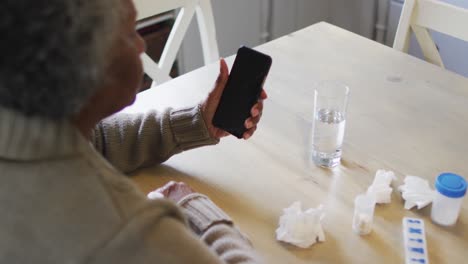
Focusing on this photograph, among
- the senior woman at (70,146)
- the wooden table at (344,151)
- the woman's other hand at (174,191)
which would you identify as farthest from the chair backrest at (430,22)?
the senior woman at (70,146)

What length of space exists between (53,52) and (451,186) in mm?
657

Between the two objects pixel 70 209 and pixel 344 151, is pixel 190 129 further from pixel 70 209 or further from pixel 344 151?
pixel 70 209

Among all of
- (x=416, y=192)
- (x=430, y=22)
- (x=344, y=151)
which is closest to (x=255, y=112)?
(x=344, y=151)

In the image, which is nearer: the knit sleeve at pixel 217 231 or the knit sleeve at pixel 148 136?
the knit sleeve at pixel 217 231

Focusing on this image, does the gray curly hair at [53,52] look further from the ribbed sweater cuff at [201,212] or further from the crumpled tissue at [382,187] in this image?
the crumpled tissue at [382,187]

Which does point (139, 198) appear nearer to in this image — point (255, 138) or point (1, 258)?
point (1, 258)

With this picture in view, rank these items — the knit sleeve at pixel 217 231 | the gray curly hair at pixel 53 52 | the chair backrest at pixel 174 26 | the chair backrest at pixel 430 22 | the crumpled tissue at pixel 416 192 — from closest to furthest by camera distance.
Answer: the gray curly hair at pixel 53 52, the knit sleeve at pixel 217 231, the crumpled tissue at pixel 416 192, the chair backrest at pixel 430 22, the chair backrest at pixel 174 26

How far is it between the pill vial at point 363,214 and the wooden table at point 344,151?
0.01 metres

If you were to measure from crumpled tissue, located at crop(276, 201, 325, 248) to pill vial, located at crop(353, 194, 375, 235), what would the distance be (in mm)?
57

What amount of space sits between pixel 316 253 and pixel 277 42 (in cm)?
73

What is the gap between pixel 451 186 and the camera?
0.88 m

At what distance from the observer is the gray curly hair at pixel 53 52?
47cm

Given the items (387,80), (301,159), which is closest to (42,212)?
(301,159)

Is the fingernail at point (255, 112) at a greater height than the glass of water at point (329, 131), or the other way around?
the fingernail at point (255, 112)
